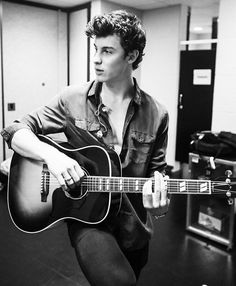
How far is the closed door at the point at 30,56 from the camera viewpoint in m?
4.43

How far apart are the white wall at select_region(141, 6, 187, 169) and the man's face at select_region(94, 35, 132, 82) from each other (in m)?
3.66

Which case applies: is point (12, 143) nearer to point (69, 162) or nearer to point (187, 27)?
point (69, 162)

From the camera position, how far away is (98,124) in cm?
144

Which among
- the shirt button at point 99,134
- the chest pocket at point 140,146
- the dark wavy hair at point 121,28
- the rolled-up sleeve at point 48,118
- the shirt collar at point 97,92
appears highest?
the dark wavy hair at point 121,28

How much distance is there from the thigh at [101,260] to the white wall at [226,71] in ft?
9.85

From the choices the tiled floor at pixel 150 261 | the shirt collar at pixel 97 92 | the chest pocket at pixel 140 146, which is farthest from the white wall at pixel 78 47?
the chest pocket at pixel 140 146

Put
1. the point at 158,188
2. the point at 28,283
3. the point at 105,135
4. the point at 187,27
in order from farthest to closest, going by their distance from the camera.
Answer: the point at 187,27
the point at 28,283
the point at 105,135
the point at 158,188

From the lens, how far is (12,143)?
1.42m

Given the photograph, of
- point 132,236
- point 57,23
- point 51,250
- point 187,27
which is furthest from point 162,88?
point 132,236

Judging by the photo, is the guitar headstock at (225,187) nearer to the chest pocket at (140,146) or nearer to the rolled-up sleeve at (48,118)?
the chest pocket at (140,146)

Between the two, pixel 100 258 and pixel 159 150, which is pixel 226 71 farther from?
pixel 100 258

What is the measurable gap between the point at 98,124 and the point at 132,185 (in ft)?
1.02

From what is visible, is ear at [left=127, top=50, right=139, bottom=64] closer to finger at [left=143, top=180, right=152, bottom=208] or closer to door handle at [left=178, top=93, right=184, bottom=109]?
finger at [left=143, top=180, right=152, bottom=208]

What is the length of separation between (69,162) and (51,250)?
1.88 meters
